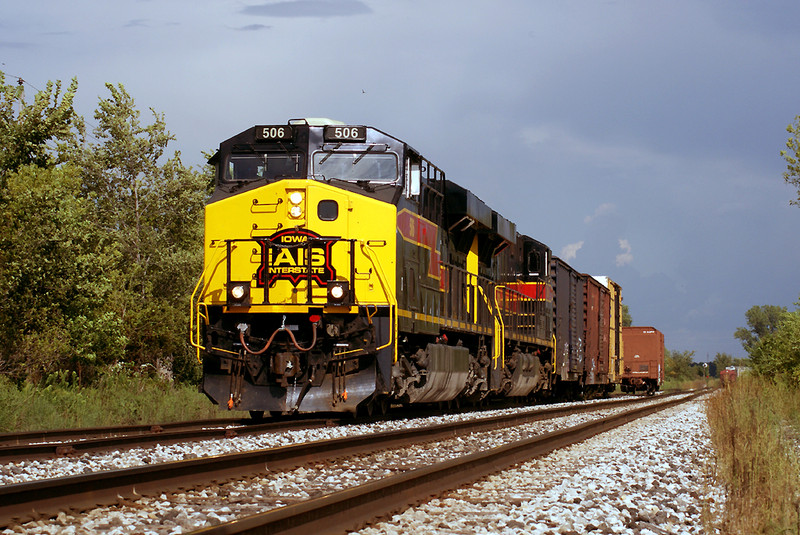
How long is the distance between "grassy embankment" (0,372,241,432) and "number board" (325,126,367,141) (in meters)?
5.60

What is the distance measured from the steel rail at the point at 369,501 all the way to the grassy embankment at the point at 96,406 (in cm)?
745

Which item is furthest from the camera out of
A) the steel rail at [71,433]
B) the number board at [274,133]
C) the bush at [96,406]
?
the bush at [96,406]

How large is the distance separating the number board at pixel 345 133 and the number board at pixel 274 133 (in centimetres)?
55

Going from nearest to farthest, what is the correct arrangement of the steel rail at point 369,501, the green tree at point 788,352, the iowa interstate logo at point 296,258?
1. the steel rail at point 369,501
2. the iowa interstate logo at point 296,258
3. the green tree at point 788,352

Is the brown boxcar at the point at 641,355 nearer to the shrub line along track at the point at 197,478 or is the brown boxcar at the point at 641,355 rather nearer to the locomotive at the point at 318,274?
the locomotive at the point at 318,274

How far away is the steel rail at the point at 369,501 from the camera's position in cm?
459

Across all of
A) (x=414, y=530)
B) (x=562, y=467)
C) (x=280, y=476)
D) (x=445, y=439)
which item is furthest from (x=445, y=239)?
(x=414, y=530)

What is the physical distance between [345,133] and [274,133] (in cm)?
103

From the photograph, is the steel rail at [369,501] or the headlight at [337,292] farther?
the headlight at [337,292]

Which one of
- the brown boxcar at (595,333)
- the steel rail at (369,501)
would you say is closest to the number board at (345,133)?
the steel rail at (369,501)

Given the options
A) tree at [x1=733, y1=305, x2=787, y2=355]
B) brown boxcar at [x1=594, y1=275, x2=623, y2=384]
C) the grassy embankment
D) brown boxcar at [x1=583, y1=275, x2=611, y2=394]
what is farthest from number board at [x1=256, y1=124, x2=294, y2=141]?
tree at [x1=733, y1=305, x2=787, y2=355]

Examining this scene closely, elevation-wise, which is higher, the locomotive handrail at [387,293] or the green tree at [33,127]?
the green tree at [33,127]

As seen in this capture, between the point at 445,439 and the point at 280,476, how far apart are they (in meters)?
4.04

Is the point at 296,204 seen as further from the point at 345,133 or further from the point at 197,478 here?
the point at 197,478
